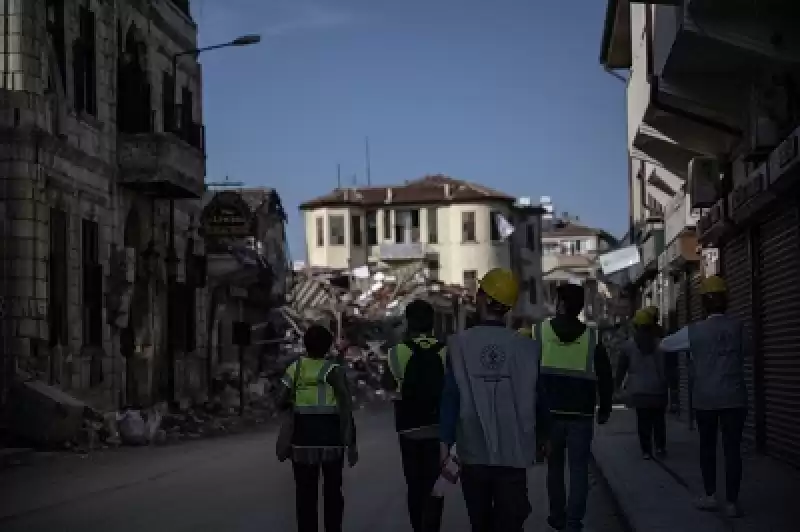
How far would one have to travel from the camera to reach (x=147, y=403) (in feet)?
100

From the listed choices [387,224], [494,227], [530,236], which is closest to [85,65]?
[387,224]

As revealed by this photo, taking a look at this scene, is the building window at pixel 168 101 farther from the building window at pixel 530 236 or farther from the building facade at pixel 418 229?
the building window at pixel 530 236

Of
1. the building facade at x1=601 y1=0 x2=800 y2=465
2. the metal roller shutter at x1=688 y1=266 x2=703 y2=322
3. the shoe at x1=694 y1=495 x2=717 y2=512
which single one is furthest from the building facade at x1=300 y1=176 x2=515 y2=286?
the shoe at x1=694 y1=495 x2=717 y2=512

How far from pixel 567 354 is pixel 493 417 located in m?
2.56

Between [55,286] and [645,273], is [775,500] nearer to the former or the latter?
[55,286]

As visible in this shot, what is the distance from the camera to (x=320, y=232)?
7625 cm

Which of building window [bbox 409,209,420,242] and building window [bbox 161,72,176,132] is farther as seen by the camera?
building window [bbox 409,209,420,242]

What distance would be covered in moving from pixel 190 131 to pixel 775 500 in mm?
23994

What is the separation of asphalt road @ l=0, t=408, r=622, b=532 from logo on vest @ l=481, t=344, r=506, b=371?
4.56 m

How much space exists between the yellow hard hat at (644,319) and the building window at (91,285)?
1460cm

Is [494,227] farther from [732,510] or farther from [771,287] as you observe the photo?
[732,510]

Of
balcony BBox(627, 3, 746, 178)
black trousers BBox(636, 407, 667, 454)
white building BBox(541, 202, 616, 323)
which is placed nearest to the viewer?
black trousers BBox(636, 407, 667, 454)

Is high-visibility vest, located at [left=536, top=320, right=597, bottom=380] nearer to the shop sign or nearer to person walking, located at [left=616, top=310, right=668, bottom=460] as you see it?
person walking, located at [left=616, top=310, right=668, bottom=460]

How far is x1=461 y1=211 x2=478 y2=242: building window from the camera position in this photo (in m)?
74.9
